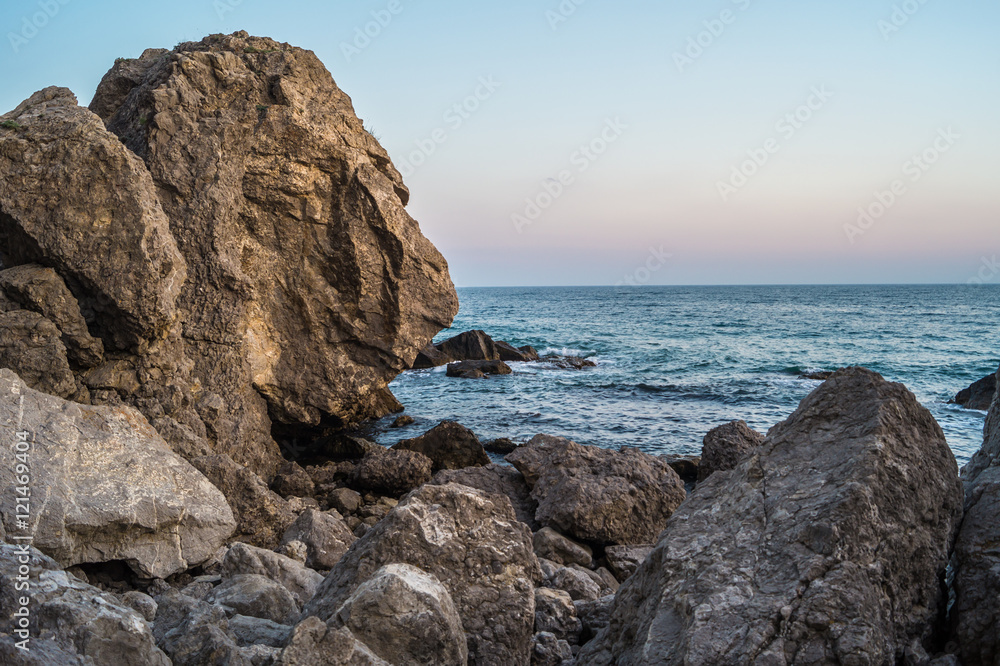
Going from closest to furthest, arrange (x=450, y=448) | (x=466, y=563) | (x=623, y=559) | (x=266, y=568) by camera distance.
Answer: (x=466, y=563)
(x=266, y=568)
(x=623, y=559)
(x=450, y=448)

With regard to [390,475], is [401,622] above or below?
above

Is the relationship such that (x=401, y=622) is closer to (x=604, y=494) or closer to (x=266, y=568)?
(x=266, y=568)

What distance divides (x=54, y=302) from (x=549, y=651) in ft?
29.8

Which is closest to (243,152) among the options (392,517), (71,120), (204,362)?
(71,120)

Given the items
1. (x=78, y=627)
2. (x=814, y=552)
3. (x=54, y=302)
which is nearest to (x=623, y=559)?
(x=814, y=552)

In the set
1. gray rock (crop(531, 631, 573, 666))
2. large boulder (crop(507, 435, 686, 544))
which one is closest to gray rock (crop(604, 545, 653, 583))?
large boulder (crop(507, 435, 686, 544))

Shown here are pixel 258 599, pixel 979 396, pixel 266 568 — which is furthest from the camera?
pixel 979 396

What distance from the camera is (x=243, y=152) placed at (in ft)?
43.2

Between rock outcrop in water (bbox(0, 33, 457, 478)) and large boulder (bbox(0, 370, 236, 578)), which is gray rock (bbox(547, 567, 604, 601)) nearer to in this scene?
large boulder (bbox(0, 370, 236, 578))

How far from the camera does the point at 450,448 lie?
50.0ft

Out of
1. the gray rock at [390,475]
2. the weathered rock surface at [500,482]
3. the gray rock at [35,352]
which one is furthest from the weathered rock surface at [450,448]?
the gray rock at [35,352]

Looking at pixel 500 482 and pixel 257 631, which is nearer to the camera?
pixel 257 631

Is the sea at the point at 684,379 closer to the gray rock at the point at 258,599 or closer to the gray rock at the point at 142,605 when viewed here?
the gray rock at the point at 258,599

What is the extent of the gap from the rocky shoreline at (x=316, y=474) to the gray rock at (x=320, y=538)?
0.06 metres
